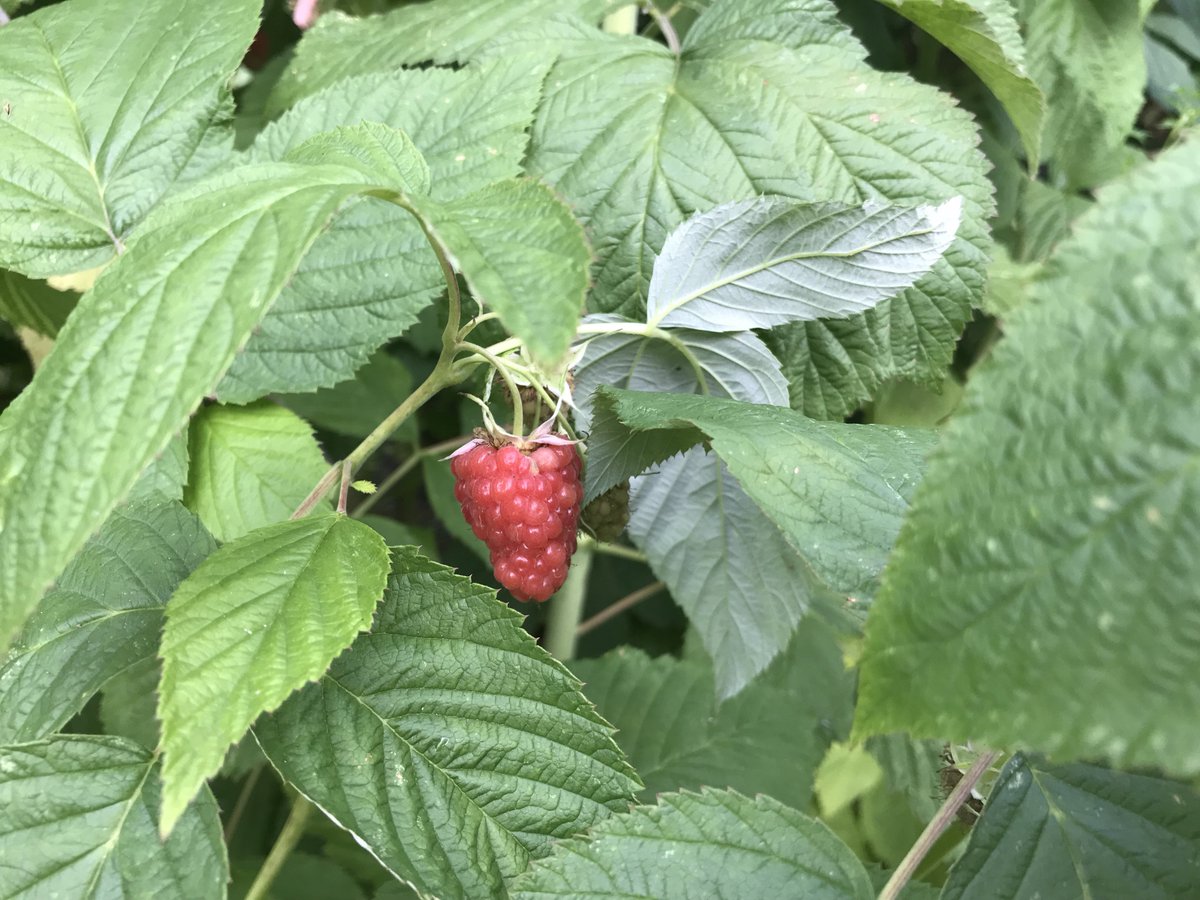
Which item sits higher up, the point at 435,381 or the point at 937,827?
the point at 435,381

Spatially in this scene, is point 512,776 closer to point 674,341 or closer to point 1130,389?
point 674,341

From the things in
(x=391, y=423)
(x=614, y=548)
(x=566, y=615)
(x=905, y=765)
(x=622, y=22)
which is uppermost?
(x=622, y=22)

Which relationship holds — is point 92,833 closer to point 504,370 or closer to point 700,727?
point 504,370

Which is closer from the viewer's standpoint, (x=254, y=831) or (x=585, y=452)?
(x=585, y=452)

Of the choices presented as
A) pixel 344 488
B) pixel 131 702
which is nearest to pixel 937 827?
pixel 344 488

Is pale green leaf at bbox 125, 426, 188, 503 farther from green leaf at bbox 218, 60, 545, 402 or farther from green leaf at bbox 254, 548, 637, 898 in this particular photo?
green leaf at bbox 254, 548, 637, 898

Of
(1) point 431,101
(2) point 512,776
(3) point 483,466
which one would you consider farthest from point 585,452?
(1) point 431,101

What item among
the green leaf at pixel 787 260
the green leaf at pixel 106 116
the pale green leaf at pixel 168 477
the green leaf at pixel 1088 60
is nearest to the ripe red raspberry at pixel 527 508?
the green leaf at pixel 787 260
